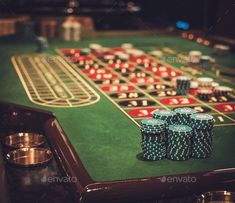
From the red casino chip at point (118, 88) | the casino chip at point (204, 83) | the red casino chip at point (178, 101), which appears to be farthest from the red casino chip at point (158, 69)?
the red casino chip at point (178, 101)

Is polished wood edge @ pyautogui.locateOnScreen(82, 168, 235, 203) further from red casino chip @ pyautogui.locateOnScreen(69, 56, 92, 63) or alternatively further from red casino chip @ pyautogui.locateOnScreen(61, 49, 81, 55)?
red casino chip @ pyautogui.locateOnScreen(61, 49, 81, 55)

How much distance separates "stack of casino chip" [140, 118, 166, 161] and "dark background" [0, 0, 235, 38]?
24.1 feet

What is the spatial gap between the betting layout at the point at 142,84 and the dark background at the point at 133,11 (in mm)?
3368

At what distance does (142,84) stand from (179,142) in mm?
2488

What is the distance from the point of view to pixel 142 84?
19.5 ft

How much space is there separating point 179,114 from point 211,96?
64.8 inches

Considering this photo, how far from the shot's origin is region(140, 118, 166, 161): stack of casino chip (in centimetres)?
348

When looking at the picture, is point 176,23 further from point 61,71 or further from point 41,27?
point 61,71

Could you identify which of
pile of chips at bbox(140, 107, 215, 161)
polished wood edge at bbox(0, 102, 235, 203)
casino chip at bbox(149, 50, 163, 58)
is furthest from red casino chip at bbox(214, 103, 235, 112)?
casino chip at bbox(149, 50, 163, 58)

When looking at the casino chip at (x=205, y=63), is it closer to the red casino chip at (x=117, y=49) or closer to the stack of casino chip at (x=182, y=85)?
the stack of casino chip at (x=182, y=85)

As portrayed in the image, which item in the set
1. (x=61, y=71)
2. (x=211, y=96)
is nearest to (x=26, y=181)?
(x=211, y=96)

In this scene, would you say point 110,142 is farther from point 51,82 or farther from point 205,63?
point 205,63

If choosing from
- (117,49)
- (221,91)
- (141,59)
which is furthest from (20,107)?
(117,49)

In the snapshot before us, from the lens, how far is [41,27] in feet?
31.1
